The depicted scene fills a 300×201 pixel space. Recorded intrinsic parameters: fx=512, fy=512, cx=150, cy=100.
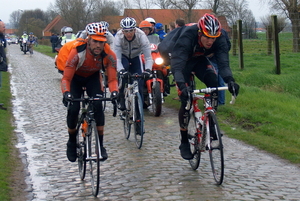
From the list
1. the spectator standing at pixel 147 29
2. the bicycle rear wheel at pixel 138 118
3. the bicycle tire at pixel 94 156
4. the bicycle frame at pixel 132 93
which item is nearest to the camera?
the bicycle tire at pixel 94 156

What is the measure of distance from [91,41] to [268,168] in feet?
9.57

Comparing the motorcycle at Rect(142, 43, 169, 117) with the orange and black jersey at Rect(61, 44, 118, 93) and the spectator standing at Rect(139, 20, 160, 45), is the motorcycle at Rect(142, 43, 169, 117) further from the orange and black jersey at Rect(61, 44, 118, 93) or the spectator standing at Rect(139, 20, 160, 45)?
the orange and black jersey at Rect(61, 44, 118, 93)

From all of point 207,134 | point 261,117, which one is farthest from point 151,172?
point 261,117

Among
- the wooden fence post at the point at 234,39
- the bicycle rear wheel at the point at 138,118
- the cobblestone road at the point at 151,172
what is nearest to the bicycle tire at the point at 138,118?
the bicycle rear wheel at the point at 138,118

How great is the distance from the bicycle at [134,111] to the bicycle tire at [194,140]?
4.67 ft

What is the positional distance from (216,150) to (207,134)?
228mm

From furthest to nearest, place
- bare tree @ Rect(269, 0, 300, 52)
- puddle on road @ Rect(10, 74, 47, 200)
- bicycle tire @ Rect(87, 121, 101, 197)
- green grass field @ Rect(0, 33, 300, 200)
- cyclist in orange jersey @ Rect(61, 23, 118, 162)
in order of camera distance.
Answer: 1. bare tree @ Rect(269, 0, 300, 52)
2. green grass field @ Rect(0, 33, 300, 200)
3. puddle on road @ Rect(10, 74, 47, 200)
4. cyclist in orange jersey @ Rect(61, 23, 118, 162)
5. bicycle tire @ Rect(87, 121, 101, 197)

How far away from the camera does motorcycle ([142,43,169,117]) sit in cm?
1112

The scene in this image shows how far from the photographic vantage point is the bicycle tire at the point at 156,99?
36.3 feet

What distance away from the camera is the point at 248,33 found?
82.3 feet

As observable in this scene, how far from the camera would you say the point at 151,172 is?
668 cm

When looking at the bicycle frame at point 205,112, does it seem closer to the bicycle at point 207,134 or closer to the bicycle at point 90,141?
the bicycle at point 207,134

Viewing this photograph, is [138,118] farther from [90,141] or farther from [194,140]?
[90,141]

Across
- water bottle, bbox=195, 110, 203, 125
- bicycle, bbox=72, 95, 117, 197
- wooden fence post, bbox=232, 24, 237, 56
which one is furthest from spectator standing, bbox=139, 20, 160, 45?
wooden fence post, bbox=232, 24, 237, 56
